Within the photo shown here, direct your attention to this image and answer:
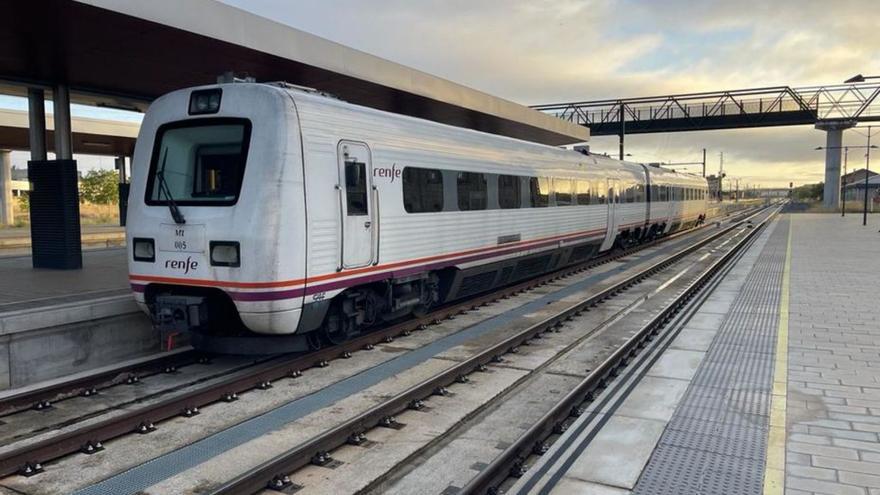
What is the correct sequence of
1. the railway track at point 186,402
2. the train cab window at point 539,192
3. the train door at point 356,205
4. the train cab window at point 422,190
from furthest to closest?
the train cab window at point 539,192, the train cab window at point 422,190, the train door at point 356,205, the railway track at point 186,402

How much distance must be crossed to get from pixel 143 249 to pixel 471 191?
544cm

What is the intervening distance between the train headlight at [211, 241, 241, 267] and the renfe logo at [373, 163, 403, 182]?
88.0 inches

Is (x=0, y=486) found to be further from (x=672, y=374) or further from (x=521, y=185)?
(x=521, y=185)

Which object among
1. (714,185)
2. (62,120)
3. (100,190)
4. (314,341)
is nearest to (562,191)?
(314,341)

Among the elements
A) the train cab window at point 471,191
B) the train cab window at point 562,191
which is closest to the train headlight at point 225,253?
the train cab window at point 471,191

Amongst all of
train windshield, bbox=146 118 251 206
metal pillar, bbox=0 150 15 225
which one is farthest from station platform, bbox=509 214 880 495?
metal pillar, bbox=0 150 15 225

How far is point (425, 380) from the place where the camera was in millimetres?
6680

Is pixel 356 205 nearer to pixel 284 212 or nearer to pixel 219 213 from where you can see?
pixel 284 212

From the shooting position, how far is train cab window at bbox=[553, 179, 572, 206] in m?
14.7

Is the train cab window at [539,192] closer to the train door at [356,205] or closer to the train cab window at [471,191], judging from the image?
the train cab window at [471,191]

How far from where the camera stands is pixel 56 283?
10.2m

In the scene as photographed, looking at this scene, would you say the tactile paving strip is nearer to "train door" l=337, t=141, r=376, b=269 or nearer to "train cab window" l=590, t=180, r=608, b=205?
"train door" l=337, t=141, r=376, b=269

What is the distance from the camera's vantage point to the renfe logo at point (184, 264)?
685 cm

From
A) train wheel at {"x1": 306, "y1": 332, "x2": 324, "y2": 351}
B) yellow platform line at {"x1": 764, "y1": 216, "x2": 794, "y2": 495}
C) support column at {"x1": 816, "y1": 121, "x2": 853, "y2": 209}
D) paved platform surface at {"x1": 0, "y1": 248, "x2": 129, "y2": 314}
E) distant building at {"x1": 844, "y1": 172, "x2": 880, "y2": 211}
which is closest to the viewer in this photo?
yellow platform line at {"x1": 764, "y1": 216, "x2": 794, "y2": 495}
